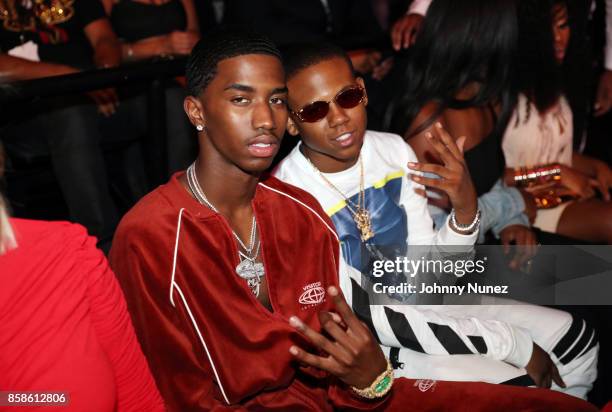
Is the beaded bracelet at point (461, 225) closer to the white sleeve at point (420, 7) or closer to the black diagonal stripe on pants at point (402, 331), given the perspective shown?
the black diagonal stripe on pants at point (402, 331)

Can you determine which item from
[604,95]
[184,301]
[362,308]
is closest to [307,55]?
[362,308]

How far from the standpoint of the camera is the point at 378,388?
1.65 m

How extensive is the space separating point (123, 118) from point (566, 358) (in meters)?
2.30

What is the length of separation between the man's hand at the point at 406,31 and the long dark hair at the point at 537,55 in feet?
1.77

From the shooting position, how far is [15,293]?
122 cm

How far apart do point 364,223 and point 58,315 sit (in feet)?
3.85

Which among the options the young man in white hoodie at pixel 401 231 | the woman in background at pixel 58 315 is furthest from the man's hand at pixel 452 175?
the woman in background at pixel 58 315

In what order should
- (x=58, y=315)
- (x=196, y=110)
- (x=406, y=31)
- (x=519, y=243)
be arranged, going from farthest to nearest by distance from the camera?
(x=406, y=31), (x=519, y=243), (x=196, y=110), (x=58, y=315)

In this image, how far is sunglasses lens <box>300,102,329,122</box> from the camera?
6.92 ft

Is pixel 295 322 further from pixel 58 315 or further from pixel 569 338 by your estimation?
pixel 569 338

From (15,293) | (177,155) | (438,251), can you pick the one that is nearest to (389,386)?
(438,251)

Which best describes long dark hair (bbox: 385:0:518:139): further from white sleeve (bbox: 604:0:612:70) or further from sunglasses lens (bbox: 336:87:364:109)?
white sleeve (bbox: 604:0:612:70)

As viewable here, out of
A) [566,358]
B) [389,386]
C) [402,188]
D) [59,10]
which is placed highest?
[59,10]

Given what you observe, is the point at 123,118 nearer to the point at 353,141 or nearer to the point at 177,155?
the point at 177,155
